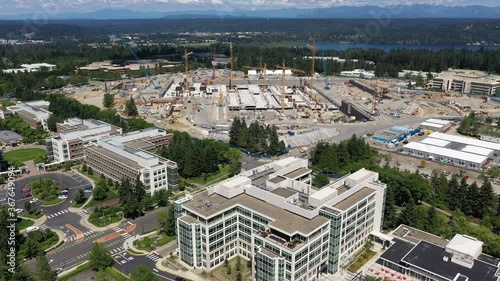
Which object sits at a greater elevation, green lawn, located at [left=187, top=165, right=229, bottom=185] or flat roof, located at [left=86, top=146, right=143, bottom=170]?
flat roof, located at [left=86, top=146, right=143, bottom=170]

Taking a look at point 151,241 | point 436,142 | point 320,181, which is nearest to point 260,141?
point 320,181

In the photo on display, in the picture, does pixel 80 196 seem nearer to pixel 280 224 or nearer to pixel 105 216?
pixel 105 216

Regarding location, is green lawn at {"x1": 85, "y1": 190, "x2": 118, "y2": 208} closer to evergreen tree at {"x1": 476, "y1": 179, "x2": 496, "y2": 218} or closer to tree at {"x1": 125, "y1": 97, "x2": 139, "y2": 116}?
evergreen tree at {"x1": 476, "y1": 179, "x2": 496, "y2": 218}

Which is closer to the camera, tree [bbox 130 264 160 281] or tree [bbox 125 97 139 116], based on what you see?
tree [bbox 130 264 160 281]

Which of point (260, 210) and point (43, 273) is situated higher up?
point (260, 210)

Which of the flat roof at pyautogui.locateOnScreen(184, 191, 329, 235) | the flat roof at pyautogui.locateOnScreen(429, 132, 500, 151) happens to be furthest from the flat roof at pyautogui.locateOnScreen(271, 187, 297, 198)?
the flat roof at pyautogui.locateOnScreen(429, 132, 500, 151)

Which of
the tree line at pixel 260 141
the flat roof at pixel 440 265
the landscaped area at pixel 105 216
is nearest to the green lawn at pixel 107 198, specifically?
the landscaped area at pixel 105 216

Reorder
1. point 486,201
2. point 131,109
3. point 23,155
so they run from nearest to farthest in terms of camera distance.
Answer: point 486,201, point 23,155, point 131,109
